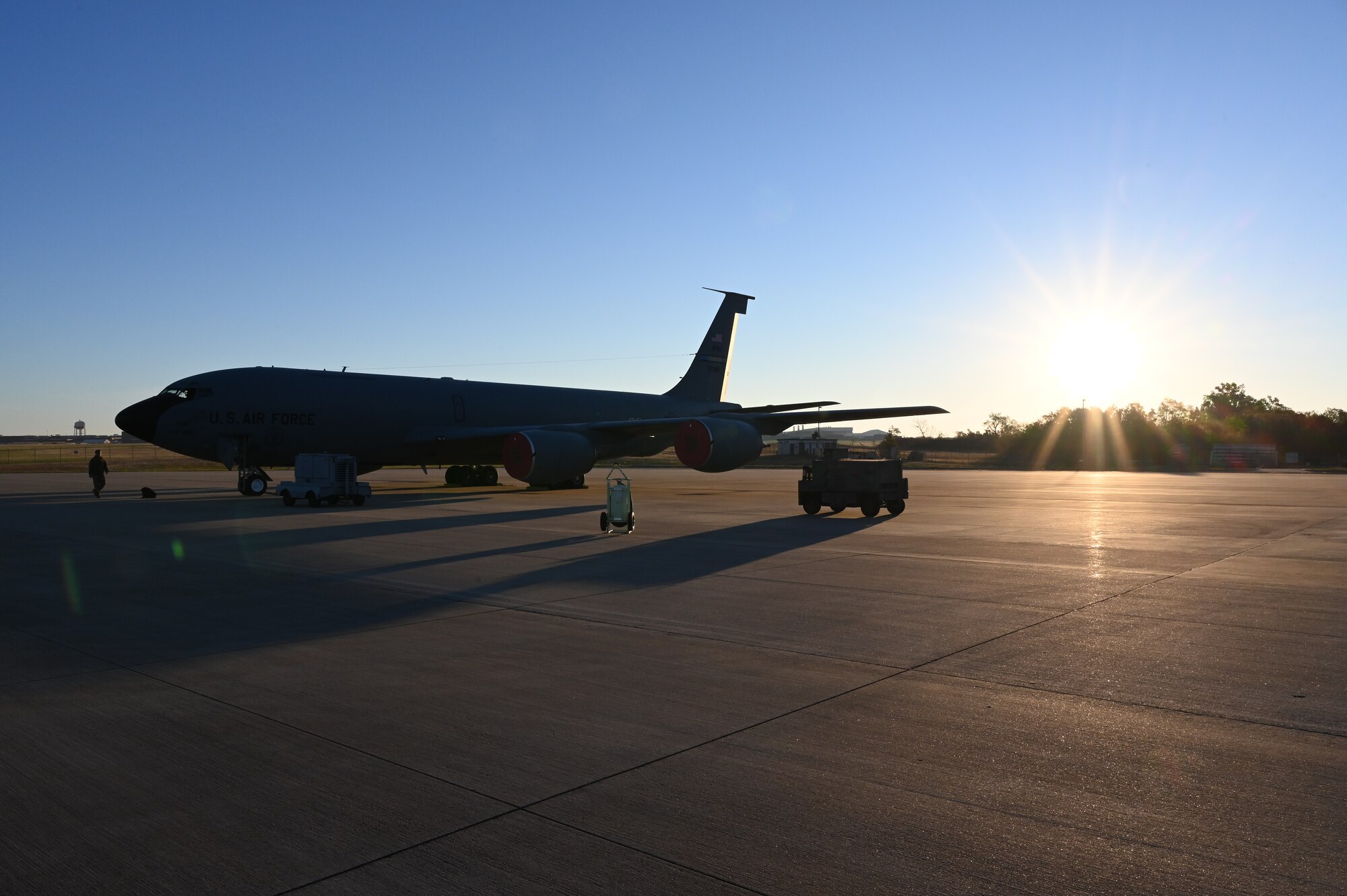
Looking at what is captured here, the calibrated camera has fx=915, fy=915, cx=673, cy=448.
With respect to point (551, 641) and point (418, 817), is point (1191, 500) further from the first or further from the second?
point (418, 817)

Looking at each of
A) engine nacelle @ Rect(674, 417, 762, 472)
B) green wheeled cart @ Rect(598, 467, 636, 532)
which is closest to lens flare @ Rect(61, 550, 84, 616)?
green wheeled cart @ Rect(598, 467, 636, 532)

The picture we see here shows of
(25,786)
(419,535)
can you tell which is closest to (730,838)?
(25,786)

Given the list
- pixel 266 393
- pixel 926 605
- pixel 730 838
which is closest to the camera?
pixel 730 838

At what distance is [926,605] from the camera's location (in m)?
9.52

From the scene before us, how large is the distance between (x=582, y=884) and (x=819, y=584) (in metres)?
7.63

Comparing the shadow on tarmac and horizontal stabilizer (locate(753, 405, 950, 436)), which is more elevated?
horizontal stabilizer (locate(753, 405, 950, 436))

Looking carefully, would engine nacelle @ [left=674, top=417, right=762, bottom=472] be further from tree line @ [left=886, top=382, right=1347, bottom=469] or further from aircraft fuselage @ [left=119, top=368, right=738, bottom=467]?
tree line @ [left=886, top=382, right=1347, bottom=469]

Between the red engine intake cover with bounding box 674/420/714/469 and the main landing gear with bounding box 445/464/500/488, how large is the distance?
→ 13114 millimetres

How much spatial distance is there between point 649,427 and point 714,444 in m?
3.07

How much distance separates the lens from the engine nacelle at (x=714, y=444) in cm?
2456

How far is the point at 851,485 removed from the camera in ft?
67.6

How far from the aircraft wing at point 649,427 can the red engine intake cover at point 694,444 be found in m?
0.94

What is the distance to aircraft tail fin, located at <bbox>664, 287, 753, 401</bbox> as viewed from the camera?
37500 mm

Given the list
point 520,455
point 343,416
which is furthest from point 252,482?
point 520,455
